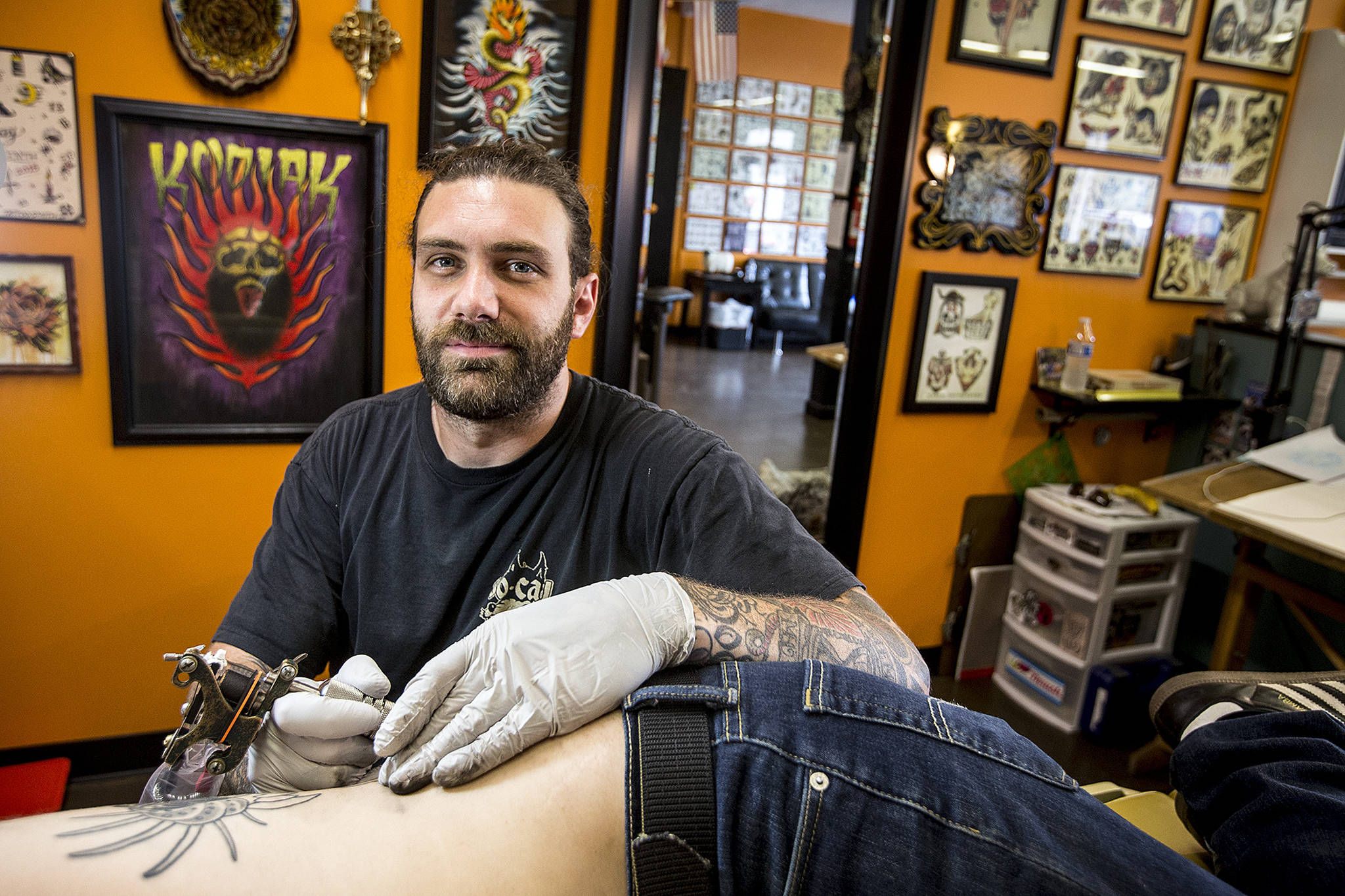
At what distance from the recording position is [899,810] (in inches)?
25.4

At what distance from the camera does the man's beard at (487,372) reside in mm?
1262

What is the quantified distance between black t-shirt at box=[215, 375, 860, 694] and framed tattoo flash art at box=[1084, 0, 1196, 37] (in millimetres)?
2330

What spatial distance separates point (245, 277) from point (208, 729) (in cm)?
156

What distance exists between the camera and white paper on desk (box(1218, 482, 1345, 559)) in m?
2.04

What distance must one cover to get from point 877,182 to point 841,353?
2.35 ft

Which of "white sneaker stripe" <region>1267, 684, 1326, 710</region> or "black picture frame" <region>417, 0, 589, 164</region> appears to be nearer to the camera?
"white sneaker stripe" <region>1267, 684, 1326, 710</region>

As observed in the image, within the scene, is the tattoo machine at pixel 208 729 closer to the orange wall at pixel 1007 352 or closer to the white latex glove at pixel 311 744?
the white latex glove at pixel 311 744

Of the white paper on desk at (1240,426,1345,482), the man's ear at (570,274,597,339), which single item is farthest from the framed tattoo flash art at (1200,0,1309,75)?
the man's ear at (570,274,597,339)

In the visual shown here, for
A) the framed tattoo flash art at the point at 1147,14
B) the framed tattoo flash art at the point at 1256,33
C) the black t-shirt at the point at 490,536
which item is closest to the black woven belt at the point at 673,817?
the black t-shirt at the point at 490,536

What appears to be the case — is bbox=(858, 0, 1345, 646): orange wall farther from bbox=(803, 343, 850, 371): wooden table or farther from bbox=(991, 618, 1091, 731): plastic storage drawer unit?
bbox=(991, 618, 1091, 731): plastic storage drawer unit

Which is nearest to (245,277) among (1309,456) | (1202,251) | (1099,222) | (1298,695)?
(1298,695)

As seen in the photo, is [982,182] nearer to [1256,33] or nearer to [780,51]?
[1256,33]

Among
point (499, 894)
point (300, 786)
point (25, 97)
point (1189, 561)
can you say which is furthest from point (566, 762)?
point (1189, 561)

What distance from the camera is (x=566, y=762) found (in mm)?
Answer: 748
